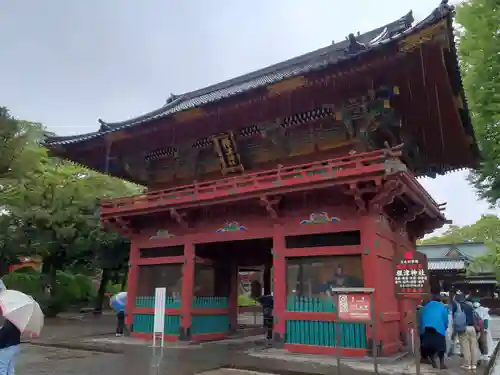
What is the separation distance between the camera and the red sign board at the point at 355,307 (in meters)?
8.61

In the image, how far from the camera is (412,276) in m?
7.77

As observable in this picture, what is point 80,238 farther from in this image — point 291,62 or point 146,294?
point 291,62

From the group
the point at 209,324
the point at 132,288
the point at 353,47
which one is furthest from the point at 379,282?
the point at 132,288

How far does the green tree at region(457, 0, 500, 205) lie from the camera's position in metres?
14.6

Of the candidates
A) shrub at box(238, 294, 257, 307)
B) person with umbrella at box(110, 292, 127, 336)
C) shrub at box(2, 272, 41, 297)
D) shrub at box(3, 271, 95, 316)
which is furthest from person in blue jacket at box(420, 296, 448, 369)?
shrub at box(238, 294, 257, 307)

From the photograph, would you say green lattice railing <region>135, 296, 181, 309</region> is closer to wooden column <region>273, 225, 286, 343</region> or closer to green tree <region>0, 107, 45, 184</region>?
wooden column <region>273, 225, 286, 343</region>

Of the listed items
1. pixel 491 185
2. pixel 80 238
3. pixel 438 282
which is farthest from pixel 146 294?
pixel 438 282

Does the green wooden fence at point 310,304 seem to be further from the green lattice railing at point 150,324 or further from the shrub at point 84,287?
the shrub at point 84,287

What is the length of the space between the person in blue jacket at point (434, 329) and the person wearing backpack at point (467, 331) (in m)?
0.56

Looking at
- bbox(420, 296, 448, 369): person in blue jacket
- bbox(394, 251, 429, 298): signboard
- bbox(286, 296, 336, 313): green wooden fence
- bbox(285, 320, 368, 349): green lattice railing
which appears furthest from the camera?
bbox(286, 296, 336, 313): green wooden fence

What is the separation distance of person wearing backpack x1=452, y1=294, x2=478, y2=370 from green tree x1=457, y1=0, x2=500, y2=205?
24.8 feet

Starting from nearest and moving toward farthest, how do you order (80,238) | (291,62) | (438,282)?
(291,62), (80,238), (438,282)

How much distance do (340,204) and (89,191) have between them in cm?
1764

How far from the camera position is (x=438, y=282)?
29.9m
